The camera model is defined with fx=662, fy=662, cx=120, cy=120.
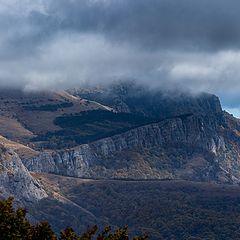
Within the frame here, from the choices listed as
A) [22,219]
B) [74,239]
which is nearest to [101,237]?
[74,239]

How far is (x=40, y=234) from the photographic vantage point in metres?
101

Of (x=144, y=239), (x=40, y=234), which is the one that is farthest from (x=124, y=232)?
(x=40, y=234)

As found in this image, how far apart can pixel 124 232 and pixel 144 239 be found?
3.22 m

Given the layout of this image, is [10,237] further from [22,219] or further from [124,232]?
[124,232]

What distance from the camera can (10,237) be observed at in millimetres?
95188

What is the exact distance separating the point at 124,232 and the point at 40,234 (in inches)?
505

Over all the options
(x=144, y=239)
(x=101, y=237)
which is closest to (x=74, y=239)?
(x=101, y=237)

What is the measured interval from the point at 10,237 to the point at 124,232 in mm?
17456

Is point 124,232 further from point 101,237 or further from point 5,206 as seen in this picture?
point 5,206

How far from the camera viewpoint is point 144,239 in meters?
101

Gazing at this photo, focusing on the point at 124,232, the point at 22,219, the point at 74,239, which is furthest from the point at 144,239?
the point at 22,219

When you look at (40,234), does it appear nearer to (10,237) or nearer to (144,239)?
(10,237)

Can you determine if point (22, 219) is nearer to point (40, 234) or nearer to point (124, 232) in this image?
point (40, 234)

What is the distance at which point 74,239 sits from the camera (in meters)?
98.7
